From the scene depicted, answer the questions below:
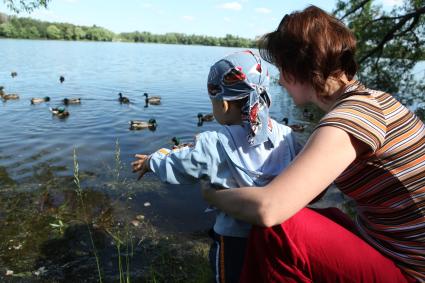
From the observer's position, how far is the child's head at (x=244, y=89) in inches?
93.6

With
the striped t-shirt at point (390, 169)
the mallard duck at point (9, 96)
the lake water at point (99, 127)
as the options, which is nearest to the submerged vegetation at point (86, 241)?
the lake water at point (99, 127)

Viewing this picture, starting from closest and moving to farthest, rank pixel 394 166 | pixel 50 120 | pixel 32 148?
pixel 394 166 → pixel 32 148 → pixel 50 120

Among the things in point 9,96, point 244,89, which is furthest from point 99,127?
point 244,89

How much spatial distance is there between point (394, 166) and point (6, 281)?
5089mm

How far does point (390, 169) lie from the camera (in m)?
1.86

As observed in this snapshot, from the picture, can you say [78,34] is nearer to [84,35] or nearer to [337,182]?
[84,35]

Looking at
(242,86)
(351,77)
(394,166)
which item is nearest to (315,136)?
(394,166)

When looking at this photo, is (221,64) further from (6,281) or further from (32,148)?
(32,148)

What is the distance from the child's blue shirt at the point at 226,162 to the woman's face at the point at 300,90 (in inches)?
14.3

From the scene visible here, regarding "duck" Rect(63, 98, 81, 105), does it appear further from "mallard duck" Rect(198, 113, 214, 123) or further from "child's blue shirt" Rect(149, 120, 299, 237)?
"child's blue shirt" Rect(149, 120, 299, 237)

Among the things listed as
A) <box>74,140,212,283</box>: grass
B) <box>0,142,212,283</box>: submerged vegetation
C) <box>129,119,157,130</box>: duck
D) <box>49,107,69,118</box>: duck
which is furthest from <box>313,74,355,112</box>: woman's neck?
<box>49,107,69,118</box>: duck

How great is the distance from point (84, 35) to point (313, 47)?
369ft

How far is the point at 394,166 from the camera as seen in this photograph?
6.11ft

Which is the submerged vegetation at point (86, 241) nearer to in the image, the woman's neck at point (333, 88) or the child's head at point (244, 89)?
the child's head at point (244, 89)
